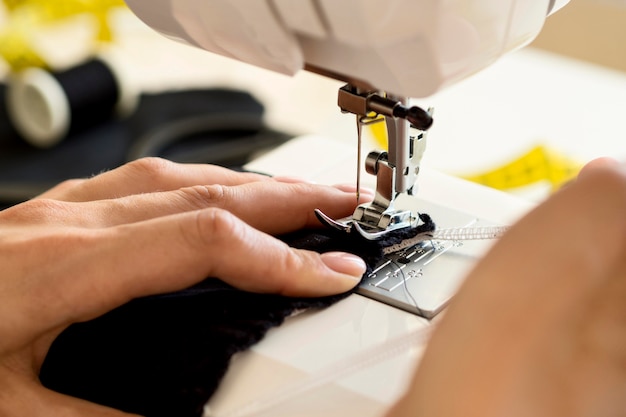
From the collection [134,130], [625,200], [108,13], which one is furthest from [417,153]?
[108,13]

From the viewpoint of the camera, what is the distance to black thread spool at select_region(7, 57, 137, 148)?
65.0 inches

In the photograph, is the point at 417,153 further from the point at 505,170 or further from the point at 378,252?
the point at 505,170

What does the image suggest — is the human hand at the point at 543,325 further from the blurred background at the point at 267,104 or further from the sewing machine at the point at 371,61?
the blurred background at the point at 267,104

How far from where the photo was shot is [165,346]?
0.67 m

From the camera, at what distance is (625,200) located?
53 centimetres

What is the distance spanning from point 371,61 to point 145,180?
30 cm

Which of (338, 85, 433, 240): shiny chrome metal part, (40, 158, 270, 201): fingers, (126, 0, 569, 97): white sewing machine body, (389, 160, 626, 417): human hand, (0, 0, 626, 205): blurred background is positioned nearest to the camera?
(389, 160, 626, 417): human hand

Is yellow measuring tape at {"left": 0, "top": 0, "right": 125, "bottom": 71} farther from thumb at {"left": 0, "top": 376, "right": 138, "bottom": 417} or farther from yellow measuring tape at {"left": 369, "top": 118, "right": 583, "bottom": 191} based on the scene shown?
thumb at {"left": 0, "top": 376, "right": 138, "bottom": 417}

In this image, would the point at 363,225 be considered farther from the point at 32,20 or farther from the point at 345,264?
the point at 32,20

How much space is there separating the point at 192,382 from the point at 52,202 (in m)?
0.26

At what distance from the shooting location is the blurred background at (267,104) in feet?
4.24

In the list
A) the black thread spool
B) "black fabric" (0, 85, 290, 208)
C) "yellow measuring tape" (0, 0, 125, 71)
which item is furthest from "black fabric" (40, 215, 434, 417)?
"yellow measuring tape" (0, 0, 125, 71)

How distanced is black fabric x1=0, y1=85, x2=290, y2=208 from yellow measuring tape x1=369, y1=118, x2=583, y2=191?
18.0 inches

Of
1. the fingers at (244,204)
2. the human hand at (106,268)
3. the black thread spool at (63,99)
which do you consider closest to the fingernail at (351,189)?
the fingers at (244,204)
